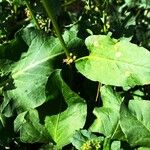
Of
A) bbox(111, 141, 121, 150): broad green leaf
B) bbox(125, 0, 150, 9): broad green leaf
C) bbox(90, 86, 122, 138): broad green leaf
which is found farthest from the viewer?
bbox(125, 0, 150, 9): broad green leaf

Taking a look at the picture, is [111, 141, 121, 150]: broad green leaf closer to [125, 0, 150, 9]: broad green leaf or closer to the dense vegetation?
the dense vegetation

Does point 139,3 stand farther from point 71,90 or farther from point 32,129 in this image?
point 32,129

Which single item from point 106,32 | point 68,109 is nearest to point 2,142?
point 68,109

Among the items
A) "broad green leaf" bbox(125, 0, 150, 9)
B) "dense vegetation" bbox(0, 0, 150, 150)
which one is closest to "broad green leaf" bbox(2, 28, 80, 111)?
"dense vegetation" bbox(0, 0, 150, 150)

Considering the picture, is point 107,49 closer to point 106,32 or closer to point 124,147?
point 106,32

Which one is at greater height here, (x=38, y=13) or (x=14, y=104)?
(x=38, y=13)
